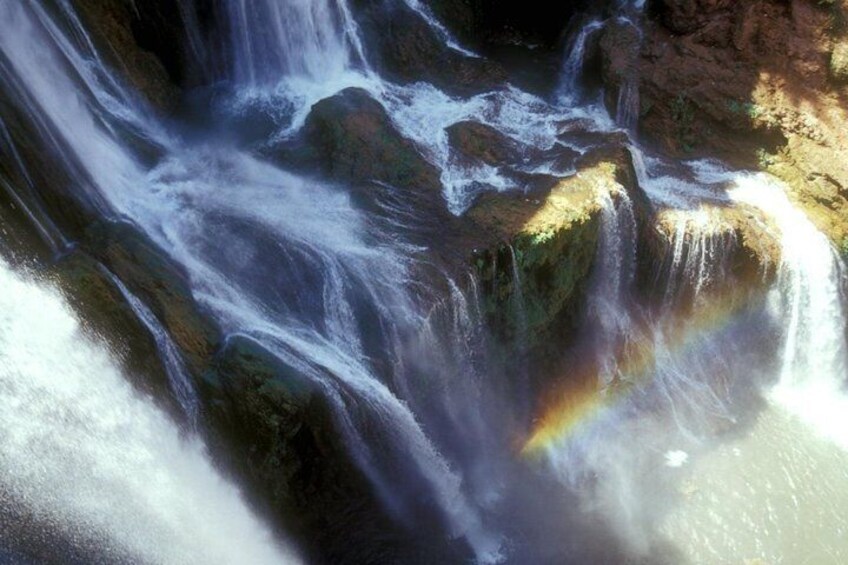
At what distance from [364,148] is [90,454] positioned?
5064 mm

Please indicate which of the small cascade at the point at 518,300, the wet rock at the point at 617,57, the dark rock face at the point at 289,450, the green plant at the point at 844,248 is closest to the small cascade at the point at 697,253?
the green plant at the point at 844,248

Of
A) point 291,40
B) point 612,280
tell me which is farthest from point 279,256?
point 612,280

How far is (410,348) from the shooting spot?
6.93 metres

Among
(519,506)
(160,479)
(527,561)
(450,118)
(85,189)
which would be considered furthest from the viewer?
(450,118)

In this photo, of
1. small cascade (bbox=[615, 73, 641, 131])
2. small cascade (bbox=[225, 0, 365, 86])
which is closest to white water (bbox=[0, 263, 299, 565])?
small cascade (bbox=[225, 0, 365, 86])

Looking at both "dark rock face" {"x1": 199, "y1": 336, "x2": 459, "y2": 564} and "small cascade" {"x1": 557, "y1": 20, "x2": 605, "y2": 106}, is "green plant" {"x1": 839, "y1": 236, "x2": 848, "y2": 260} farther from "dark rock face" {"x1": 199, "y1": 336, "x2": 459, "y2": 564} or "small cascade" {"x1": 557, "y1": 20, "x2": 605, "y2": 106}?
"dark rock face" {"x1": 199, "y1": 336, "x2": 459, "y2": 564}

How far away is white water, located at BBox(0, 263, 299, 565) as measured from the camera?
15.4ft

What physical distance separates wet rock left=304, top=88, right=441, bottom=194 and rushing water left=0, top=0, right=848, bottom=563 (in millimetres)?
323

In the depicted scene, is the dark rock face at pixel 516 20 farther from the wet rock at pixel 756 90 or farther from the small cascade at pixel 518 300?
the small cascade at pixel 518 300

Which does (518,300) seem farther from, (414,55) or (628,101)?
(414,55)

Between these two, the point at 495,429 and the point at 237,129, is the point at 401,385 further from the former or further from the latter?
the point at 237,129

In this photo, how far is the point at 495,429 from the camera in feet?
26.3

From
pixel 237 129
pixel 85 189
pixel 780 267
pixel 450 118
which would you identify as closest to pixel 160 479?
pixel 85 189

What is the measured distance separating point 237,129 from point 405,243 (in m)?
3.30
